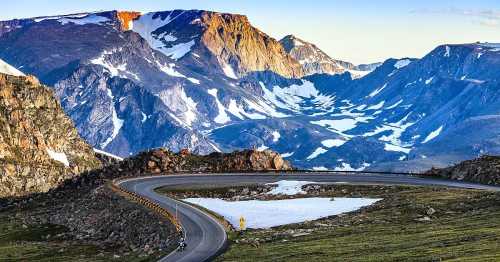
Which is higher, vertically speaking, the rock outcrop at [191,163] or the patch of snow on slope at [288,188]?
the rock outcrop at [191,163]

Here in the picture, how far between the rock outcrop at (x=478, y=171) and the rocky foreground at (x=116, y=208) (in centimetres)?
3902

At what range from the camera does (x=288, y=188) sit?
108 metres

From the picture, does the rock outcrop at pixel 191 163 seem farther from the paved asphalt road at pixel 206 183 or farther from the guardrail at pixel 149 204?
the guardrail at pixel 149 204

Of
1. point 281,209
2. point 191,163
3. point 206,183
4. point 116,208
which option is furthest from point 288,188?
point 191,163

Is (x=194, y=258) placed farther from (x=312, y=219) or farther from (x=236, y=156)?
(x=236, y=156)

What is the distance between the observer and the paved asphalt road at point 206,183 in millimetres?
65994

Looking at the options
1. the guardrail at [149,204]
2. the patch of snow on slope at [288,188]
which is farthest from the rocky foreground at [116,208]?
the patch of snow on slope at [288,188]

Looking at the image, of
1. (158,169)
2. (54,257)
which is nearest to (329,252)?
(54,257)

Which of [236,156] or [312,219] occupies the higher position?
[236,156]

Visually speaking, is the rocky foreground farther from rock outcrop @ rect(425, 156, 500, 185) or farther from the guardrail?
rock outcrop @ rect(425, 156, 500, 185)

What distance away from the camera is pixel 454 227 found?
191ft

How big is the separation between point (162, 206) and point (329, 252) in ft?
141

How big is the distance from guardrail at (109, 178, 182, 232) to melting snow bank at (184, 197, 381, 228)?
7.28 m

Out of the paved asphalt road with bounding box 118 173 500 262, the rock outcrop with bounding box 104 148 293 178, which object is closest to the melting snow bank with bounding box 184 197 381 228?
the paved asphalt road with bounding box 118 173 500 262
